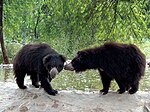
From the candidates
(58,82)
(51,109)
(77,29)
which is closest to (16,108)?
(51,109)

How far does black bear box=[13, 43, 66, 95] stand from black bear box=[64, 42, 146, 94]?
0.41m

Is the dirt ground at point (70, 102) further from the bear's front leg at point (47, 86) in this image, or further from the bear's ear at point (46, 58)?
the bear's ear at point (46, 58)

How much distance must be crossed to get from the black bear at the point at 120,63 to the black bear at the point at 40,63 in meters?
0.41

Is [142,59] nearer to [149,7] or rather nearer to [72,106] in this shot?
[72,106]

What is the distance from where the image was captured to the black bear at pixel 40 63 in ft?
13.0

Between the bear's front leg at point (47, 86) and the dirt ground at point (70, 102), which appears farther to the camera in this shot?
the bear's front leg at point (47, 86)

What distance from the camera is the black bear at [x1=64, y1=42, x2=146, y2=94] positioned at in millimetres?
4102

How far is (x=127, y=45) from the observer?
423 centimetres

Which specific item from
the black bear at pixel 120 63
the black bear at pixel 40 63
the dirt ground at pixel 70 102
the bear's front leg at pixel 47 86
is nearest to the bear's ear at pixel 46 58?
the black bear at pixel 40 63

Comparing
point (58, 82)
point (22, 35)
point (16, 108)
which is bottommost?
point (22, 35)

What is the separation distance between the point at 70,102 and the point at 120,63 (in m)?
0.75

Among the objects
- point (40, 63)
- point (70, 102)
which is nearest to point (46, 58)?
point (40, 63)

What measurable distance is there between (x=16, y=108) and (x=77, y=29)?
11.9 ft

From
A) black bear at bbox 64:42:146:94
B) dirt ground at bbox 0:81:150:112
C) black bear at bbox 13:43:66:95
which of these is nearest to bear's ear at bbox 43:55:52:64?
black bear at bbox 13:43:66:95
